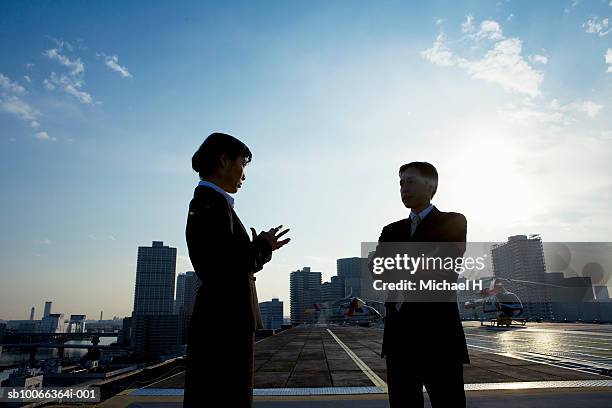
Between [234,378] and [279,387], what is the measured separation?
485cm

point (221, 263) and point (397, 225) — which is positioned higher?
point (397, 225)

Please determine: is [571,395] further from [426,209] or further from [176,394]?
[176,394]

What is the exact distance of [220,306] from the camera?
84.4 inches

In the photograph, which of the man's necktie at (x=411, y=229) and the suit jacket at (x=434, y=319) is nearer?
the suit jacket at (x=434, y=319)

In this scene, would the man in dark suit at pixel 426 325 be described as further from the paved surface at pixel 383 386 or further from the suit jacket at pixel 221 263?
the paved surface at pixel 383 386

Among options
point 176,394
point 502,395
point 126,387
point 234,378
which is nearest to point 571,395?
point 502,395

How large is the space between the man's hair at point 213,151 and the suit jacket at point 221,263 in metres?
0.35

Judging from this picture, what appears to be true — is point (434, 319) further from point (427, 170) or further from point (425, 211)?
point (427, 170)

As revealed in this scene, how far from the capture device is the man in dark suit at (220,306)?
2.05 metres

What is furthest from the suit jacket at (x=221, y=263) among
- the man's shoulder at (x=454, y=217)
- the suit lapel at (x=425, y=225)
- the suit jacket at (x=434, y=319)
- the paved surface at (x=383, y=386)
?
the paved surface at (x=383, y=386)

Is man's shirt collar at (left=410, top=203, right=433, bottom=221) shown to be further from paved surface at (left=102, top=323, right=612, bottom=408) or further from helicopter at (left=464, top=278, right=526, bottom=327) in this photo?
helicopter at (left=464, top=278, right=526, bottom=327)

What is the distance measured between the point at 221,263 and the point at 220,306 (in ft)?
0.90

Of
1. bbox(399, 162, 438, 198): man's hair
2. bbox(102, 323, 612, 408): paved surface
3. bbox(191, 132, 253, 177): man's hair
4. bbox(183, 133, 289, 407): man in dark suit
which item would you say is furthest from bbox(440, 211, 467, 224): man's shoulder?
bbox(102, 323, 612, 408): paved surface

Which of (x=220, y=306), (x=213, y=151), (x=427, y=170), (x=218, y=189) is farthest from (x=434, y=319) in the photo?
(x=213, y=151)
